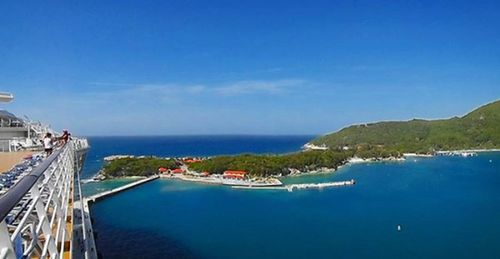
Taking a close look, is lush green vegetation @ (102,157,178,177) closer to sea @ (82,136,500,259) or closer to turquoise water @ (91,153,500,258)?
sea @ (82,136,500,259)

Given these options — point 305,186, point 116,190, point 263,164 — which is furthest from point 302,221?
point 263,164

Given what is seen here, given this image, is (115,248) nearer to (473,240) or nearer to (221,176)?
(473,240)

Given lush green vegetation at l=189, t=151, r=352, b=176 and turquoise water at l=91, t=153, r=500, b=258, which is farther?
lush green vegetation at l=189, t=151, r=352, b=176

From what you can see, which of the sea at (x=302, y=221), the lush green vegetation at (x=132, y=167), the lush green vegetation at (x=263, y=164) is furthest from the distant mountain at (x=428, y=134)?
the lush green vegetation at (x=132, y=167)

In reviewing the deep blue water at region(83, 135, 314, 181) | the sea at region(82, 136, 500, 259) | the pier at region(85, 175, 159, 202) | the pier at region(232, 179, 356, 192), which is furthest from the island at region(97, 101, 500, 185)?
the deep blue water at region(83, 135, 314, 181)

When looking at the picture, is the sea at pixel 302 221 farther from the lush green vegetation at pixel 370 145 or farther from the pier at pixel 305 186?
the lush green vegetation at pixel 370 145

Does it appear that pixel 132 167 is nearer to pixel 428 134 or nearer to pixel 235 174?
pixel 235 174
